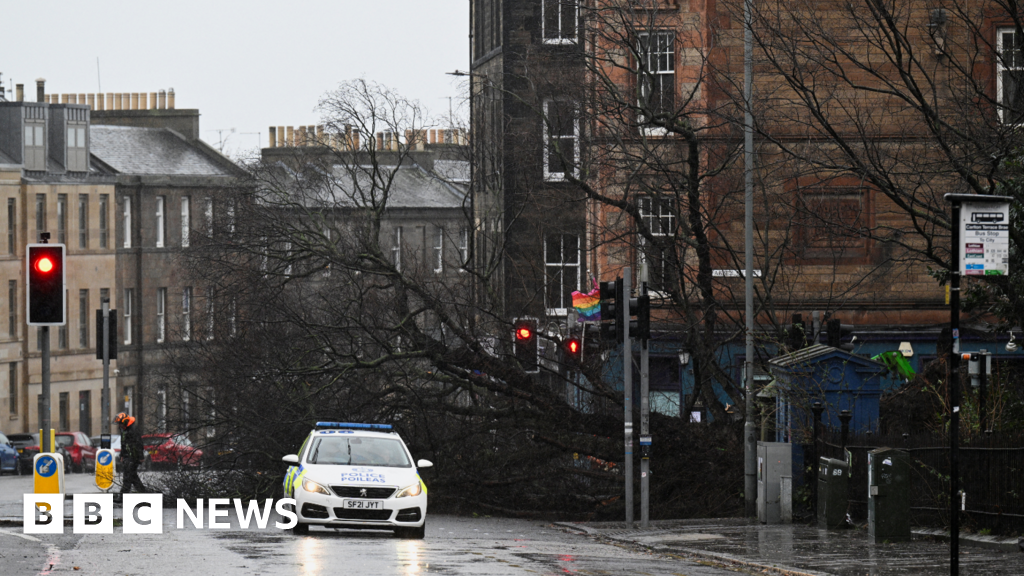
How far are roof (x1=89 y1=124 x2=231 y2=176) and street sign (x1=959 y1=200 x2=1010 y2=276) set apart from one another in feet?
206

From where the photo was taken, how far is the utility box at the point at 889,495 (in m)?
18.5

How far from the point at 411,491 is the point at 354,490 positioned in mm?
763

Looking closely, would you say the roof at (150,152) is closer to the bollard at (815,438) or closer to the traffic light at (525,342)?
the traffic light at (525,342)

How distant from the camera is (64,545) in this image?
1842 cm

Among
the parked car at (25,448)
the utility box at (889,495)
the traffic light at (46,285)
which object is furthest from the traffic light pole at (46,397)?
the parked car at (25,448)

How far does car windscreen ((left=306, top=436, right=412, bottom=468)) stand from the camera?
1989 centimetres

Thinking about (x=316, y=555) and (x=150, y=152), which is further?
(x=150, y=152)

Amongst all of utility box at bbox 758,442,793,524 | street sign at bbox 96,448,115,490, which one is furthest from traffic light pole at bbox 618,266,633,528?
street sign at bbox 96,448,115,490

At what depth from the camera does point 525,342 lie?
30.1 metres

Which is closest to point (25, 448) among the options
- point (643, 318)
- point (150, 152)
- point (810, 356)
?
point (150, 152)

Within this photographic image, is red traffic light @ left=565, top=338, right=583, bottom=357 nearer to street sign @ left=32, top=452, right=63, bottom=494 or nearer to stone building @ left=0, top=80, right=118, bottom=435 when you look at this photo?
street sign @ left=32, top=452, right=63, bottom=494

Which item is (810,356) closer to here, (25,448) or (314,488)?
(314,488)

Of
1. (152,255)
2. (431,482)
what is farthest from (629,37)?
(152,255)

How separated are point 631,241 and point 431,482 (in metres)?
5.97
